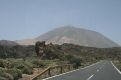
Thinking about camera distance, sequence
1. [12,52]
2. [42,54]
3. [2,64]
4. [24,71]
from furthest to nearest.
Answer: [12,52], [42,54], [2,64], [24,71]

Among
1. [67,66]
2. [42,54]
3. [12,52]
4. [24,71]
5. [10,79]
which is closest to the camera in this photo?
[10,79]

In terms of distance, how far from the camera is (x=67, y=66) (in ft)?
143

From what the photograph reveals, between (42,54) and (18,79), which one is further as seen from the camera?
(42,54)

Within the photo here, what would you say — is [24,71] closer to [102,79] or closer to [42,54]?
→ [102,79]

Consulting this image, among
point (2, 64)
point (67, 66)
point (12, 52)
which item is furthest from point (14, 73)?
point (12, 52)

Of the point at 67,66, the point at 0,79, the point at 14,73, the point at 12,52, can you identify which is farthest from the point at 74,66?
the point at 12,52

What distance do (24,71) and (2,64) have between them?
17.9ft

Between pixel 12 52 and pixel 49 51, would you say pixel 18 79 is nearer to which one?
pixel 49 51

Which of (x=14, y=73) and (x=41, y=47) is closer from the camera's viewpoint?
(x=14, y=73)

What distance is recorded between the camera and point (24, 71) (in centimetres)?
3481

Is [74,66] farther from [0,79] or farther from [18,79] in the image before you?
[0,79]

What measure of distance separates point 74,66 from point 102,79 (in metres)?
26.8

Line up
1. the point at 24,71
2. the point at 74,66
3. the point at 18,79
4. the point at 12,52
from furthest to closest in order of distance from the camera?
the point at 12,52
the point at 74,66
the point at 24,71
the point at 18,79

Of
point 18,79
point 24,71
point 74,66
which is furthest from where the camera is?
point 74,66
